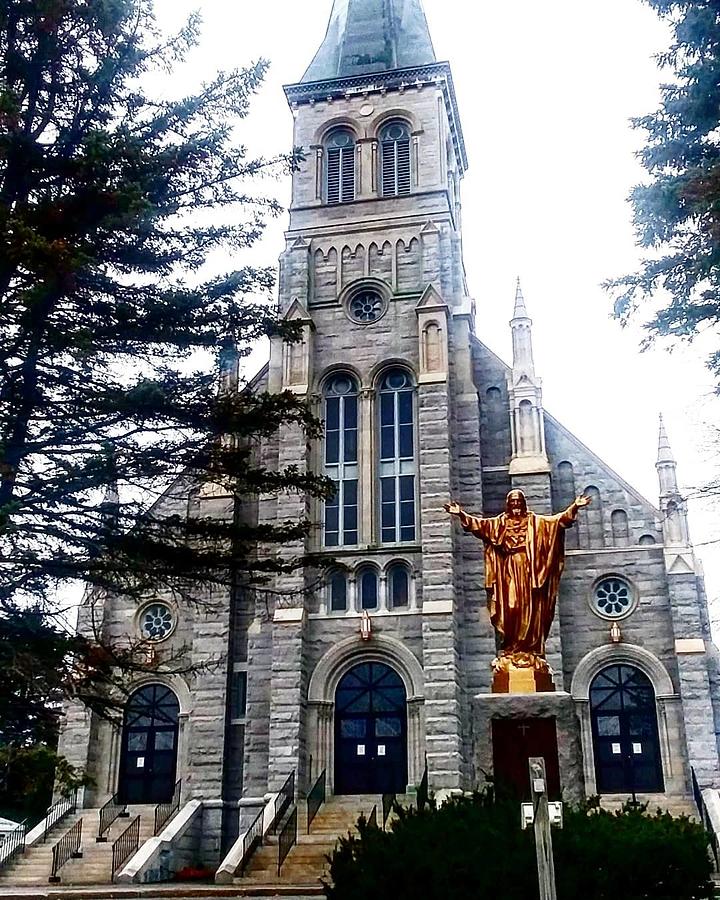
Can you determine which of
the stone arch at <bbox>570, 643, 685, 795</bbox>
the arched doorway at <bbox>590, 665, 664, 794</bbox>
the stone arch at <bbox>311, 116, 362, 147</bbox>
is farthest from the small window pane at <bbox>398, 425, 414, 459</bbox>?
the stone arch at <bbox>311, 116, 362, 147</bbox>

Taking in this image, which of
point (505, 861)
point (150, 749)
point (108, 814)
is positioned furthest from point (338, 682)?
point (505, 861)

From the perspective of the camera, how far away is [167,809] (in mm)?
25656

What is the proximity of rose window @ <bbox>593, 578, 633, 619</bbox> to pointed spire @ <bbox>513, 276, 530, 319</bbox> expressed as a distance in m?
7.83

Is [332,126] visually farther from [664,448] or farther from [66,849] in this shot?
[66,849]

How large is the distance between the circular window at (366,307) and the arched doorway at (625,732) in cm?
1167

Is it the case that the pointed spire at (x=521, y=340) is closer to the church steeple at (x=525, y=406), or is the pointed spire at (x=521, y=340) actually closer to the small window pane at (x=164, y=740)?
the church steeple at (x=525, y=406)

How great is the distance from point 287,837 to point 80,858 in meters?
4.78

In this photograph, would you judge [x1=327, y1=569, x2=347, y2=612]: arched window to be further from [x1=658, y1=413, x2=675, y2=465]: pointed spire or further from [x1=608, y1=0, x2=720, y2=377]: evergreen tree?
[x1=608, y1=0, x2=720, y2=377]: evergreen tree

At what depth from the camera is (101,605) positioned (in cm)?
2758

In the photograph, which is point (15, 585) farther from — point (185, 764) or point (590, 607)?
point (590, 607)

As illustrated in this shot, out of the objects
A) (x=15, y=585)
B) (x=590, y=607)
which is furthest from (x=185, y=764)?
(x=15, y=585)

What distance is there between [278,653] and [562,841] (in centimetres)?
1751

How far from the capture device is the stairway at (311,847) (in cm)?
2055

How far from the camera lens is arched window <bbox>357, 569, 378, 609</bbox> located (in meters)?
26.8
